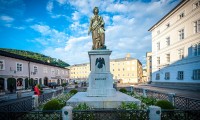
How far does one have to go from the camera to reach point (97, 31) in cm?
1214

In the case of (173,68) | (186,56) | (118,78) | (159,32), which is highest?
(159,32)

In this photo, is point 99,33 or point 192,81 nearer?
point 99,33

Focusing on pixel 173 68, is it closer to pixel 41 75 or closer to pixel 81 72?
pixel 41 75

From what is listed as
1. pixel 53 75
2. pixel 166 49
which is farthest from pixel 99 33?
pixel 53 75

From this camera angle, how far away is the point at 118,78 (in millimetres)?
89688

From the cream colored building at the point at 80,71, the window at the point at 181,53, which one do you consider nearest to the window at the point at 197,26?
the window at the point at 181,53

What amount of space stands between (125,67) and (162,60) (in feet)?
177

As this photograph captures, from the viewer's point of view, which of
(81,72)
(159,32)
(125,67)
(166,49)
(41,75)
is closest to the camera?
(166,49)

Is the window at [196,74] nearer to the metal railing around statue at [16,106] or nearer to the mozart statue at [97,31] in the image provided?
the mozart statue at [97,31]

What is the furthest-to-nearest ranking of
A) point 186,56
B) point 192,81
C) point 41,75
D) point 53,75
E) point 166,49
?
point 53,75 → point 41,75 → point 166,49 → point 186,56 → point 192,81

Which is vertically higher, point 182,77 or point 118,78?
point 182,77

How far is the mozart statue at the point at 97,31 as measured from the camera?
1199 cm

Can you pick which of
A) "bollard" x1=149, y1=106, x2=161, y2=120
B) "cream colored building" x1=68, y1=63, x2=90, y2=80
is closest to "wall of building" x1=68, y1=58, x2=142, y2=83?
"cream colored building" x1=68, y1=63, x2=90, y2=80

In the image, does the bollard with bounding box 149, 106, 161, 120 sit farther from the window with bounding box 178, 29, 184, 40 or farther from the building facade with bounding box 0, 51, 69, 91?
the building facade with bounding box 0, 51, 69, 91
